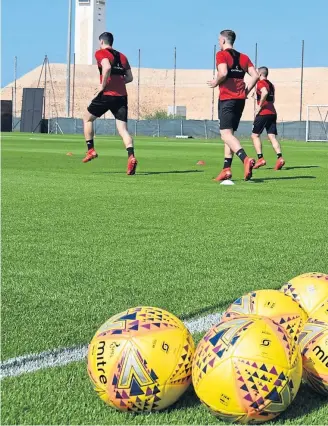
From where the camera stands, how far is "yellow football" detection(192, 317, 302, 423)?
111 inches

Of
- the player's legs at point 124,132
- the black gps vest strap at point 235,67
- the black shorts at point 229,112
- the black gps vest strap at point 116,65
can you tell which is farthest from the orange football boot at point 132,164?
the black gps vest strap at point 235,67

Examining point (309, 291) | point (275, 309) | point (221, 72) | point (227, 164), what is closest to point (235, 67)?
point (221, 72)

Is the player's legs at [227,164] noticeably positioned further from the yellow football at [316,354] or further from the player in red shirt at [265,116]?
the yellow football at [316,354]

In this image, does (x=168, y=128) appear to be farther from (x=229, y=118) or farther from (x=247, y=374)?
(x=247, y=374)

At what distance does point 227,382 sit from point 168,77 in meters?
141

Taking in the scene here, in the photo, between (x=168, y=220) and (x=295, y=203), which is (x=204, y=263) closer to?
(x=168, y=220)

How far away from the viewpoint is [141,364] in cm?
293

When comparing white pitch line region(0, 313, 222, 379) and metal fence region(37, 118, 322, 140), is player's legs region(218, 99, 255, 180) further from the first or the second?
metal fence region(37, 118, 322, 140)

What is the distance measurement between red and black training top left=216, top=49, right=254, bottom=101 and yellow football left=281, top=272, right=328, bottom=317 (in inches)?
338

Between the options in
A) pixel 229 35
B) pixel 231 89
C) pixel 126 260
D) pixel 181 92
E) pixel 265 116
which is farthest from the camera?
pixel 181 92

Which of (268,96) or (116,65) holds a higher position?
(116,65)

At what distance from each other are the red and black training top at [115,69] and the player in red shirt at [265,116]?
377 cm

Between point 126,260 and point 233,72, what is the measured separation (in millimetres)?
7189

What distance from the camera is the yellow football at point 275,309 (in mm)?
3425
